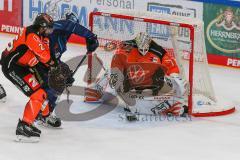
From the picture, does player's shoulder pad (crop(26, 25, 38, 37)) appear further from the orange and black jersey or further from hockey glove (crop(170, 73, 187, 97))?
hockey glove (crop(170, 73, 187, 97))

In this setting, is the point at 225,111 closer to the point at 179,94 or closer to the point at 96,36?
the point at 179,94

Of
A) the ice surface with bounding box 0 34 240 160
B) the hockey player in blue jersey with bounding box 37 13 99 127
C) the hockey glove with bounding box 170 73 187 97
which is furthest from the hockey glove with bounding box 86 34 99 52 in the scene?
the hockey glove with bounding box 170 73 187 97

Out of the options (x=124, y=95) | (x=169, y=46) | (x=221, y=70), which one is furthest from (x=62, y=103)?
(x=221, y=70)

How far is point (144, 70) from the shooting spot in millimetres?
8375

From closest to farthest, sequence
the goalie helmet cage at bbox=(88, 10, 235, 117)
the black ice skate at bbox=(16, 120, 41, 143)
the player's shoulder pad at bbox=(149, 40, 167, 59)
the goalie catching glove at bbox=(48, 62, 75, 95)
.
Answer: the black ice skate at bbox=(16, 120, 41, 143)
the goalie catching glove at bbox=(48, 62, 75, 95)
the goalie helmet cage at bbox=(88, 10, 235, 117)
the player's shoulder pad at bbox=(149, 40, 167, 59)

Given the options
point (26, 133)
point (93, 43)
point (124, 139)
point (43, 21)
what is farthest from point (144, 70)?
point (26, 133)

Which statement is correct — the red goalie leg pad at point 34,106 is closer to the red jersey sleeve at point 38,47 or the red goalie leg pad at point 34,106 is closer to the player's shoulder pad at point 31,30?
the red jersey sleeve at point 38,47

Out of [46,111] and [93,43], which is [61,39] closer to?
[93,43]

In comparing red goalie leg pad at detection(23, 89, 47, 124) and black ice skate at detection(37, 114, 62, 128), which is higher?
red goalie leg pad at detection(23, 89, 47, 124)

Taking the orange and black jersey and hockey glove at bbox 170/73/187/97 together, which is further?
hockey glove at bbox 170/73/187/97

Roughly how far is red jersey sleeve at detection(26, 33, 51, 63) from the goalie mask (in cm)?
149

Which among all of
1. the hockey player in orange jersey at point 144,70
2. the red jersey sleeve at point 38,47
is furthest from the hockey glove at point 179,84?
the red jersey sleeve at point 38,47

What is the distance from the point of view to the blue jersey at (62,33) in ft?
26.1

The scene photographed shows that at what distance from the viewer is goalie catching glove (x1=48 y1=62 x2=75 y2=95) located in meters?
7.24
